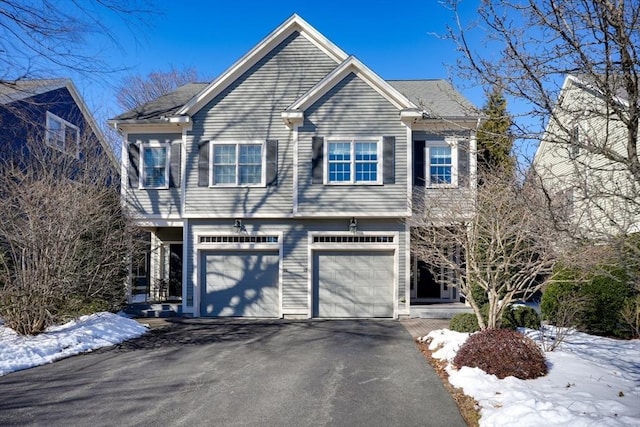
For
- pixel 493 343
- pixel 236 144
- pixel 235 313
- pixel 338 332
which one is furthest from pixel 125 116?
pixel 493 343

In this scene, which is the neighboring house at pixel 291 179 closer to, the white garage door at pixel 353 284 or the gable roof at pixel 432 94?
the white garage door at pixel 353 284

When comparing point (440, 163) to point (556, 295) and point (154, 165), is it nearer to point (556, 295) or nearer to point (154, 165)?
point (556, 295)

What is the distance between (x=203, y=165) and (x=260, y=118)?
2.32 meters

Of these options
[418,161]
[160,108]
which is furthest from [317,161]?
[160,108]

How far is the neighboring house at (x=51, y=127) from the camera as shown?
541 inches

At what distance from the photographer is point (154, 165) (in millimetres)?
14852

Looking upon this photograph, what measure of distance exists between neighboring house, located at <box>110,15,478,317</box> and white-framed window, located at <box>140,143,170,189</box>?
34 mm

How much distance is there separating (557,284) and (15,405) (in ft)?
38.2

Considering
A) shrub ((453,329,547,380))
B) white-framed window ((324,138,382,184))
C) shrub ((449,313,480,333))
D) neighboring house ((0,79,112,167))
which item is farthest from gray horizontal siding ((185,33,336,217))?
shrub ((453,329,547,380))

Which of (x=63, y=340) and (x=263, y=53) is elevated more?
(x=263, y=53)

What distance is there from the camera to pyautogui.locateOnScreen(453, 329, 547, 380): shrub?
670 centimetres

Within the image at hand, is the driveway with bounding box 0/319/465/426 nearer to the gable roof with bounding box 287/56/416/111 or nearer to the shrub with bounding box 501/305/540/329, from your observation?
the shrub with bounding box 501/305/540/329

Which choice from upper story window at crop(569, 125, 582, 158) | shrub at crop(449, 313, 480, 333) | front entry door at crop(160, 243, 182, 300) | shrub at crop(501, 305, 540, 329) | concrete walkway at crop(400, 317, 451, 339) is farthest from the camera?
front entry door at crop(160, 243, 182, 300)

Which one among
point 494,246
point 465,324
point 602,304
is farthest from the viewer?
point 602,304
